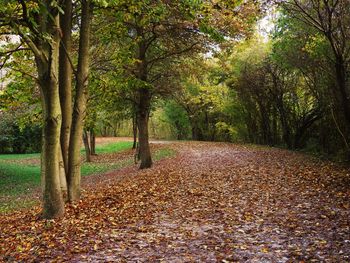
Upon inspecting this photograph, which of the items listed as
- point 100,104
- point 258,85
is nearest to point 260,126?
point 258,85

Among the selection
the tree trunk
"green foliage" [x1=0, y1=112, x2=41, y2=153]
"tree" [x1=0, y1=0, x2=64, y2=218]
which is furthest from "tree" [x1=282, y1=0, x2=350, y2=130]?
"green foliage" [x1=0, y1=112, x2=41, y2=153]

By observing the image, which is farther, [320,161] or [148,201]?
[320,161]

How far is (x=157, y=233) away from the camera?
23.0 feet

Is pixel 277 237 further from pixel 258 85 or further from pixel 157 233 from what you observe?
pixel 258 85

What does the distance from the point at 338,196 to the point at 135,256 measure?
5459 millimetres

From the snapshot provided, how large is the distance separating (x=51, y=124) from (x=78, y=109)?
192 centimetres

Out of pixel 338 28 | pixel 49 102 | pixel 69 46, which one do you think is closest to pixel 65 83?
pixel 69 46

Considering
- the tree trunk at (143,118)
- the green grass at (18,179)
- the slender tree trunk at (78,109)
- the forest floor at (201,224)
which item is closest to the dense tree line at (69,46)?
the slender tree trunk at (78,109)

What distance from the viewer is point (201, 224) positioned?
7.50m

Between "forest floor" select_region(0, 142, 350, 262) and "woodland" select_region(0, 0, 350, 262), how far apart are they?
3 cm

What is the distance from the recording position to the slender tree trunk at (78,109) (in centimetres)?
974

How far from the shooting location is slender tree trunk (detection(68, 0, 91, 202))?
9.74 m

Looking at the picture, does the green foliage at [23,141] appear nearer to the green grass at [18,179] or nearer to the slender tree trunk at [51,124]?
the green grass at [18,179]

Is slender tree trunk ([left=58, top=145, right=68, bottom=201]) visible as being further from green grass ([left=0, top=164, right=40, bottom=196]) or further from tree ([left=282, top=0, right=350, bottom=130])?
tree ([left=282, top=0, right=350, bottom=130])
